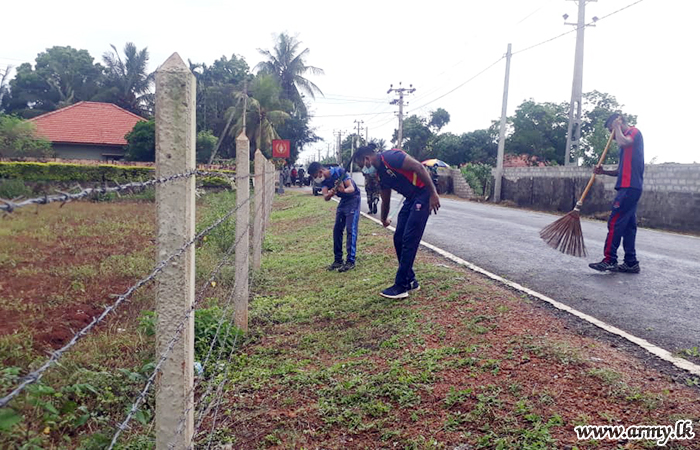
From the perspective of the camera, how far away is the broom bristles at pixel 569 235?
242 inches

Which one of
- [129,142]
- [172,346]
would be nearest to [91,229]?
[172,346]

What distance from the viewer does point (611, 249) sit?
585 centimetres

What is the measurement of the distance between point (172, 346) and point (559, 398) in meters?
2.00

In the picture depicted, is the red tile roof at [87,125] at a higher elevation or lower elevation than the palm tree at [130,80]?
lower

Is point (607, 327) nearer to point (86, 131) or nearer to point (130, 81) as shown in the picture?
point (86, 131)

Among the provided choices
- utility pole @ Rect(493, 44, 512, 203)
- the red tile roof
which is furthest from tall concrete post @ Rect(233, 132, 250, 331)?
the red tile roof

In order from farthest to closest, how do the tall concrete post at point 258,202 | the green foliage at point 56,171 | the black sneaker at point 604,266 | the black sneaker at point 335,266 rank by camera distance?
the green foliage at point 56,171 → the black sneaker at point 335,266 → the tall concrete post at point 258,202 → the black sneaker at point 604,266

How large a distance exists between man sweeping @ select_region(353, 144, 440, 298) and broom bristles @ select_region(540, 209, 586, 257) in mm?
2044

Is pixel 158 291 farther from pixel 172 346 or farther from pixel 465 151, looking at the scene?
pixel 465 151

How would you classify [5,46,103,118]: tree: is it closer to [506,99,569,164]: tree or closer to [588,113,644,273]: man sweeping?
[506,99,569,164]: tree

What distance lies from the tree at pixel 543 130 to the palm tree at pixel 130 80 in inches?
1022

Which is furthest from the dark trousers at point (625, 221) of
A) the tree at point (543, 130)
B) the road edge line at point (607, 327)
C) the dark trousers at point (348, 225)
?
the tree at point (543, 130)

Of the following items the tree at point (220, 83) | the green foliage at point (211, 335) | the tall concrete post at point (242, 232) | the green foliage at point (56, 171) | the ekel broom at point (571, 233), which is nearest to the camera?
the green foliage at point (211, 335)

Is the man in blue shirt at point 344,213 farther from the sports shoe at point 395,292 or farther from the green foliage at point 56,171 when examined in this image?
the green foliage at point 56,171
